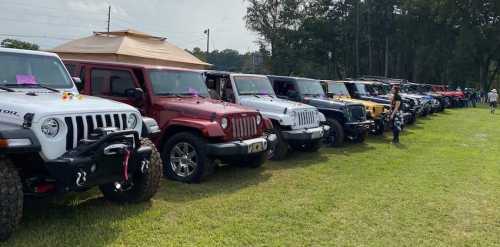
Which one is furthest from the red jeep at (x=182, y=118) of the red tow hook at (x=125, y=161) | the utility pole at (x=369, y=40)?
the utility pole at (x=369, y=40)

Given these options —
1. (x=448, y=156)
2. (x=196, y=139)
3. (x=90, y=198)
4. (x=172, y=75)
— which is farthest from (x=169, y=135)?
(x=448, y=156)

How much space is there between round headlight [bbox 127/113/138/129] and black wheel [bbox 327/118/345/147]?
7176 millimetres

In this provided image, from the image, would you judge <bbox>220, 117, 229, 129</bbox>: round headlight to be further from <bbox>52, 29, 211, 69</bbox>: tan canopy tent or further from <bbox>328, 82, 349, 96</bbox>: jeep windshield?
<bbox>328, 82, 349, 96</bbox>: jeep windshield

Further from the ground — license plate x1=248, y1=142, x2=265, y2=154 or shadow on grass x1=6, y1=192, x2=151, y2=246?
license plate x1=248, y1=142, x2=265, y2=154

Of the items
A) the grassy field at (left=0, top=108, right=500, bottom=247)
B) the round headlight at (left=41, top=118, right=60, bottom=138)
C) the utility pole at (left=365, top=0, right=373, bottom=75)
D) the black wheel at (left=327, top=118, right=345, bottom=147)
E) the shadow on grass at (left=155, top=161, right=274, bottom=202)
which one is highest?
the utility pole at (left=365, top=0, right=373, bottom=75)

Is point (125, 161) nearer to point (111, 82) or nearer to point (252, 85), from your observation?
point (111, 82)

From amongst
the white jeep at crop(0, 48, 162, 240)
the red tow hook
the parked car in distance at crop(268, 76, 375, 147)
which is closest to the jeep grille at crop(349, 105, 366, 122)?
the parked car in distance at crop(268, 76, 375, 147)

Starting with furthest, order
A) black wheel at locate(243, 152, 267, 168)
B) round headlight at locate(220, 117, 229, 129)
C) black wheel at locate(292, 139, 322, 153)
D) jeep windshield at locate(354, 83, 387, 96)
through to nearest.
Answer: jeep windshield at locate(354, 83, 387, 96)
black wheel at locate(292, 139, 322, 153)
black wheel at locate(243, 152, 267, 168)
round headlight at locate(220, 117, 229, 129)

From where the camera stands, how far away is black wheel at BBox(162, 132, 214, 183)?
711cm

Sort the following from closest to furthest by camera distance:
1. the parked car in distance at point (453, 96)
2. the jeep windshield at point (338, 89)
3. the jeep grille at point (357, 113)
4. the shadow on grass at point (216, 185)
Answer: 1. the shadow on grass at point (216, 185)
2. the jeep grille at point (357, 113)
3. the jeep windshield at point (338, 89)
4. the parked car in distance at point (453, 96)

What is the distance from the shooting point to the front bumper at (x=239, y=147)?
704cm

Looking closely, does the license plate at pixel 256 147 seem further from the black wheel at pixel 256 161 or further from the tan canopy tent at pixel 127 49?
the tan canopy tent at pixel 127 49

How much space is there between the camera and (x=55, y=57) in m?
6.25

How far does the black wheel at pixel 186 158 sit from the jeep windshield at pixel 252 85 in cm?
298
